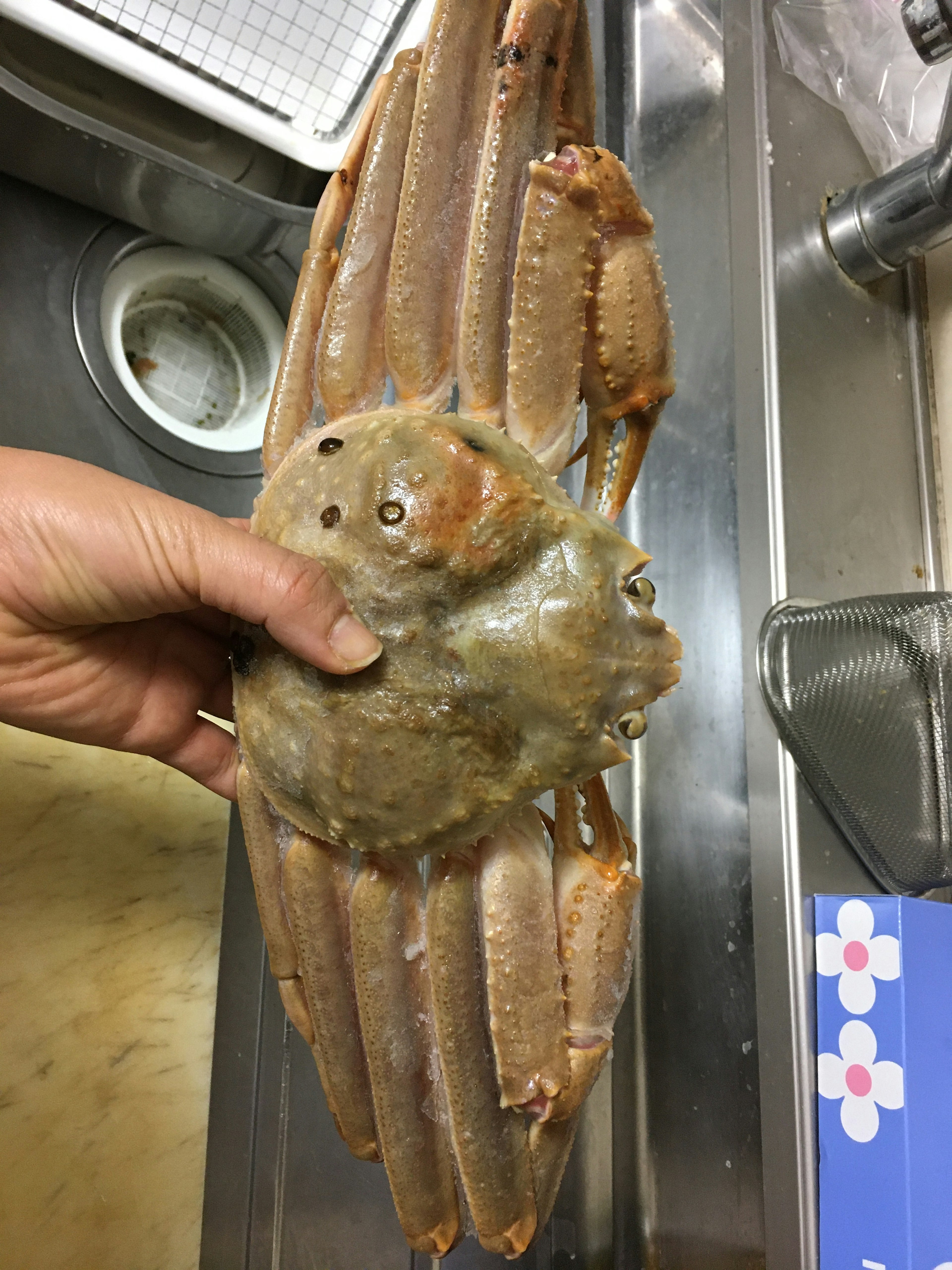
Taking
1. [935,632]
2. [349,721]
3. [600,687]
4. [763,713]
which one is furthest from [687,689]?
[349,721]

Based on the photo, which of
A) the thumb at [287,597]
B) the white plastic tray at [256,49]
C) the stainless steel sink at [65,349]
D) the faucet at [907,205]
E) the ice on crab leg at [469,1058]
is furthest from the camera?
the stainless steel sink at [65,349]

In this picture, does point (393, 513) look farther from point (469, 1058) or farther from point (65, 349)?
point (65, 349)

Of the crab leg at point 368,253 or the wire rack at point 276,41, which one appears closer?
the crab leg at point 368,253

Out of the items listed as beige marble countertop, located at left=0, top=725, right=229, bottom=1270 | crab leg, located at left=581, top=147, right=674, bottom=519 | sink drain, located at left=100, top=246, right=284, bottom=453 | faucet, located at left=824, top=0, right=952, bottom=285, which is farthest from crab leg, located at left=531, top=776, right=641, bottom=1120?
sink drain, located at left=100, top=246, right=284, bottom=453

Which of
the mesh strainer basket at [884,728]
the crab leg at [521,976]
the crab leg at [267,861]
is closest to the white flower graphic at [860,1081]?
the mesh strainer basket at [884,728]

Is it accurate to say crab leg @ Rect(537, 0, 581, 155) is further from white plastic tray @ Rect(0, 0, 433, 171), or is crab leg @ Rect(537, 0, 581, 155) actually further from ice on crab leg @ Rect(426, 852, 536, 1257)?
ice on crab leg @ Rect(426, 852, 536, 1257)

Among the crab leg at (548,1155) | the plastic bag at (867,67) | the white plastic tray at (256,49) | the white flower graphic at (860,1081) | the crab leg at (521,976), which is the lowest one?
the crab leg at (548,1155)

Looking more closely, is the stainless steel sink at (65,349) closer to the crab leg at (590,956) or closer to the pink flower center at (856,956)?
the crab leg at (590,956)
